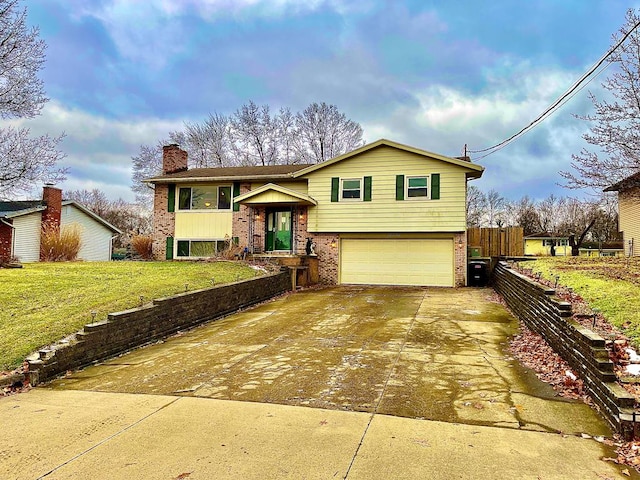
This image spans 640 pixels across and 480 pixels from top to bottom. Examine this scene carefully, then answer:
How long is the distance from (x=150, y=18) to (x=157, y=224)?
8767 millimetres

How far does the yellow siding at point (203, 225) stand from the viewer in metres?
18.8

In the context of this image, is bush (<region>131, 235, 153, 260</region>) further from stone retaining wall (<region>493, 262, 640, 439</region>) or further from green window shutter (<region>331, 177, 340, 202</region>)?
stone retaining wall (<region>493, 262, 640, 439</region>)

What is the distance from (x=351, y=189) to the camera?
17.1 m

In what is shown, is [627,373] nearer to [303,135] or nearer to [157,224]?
[157,224]

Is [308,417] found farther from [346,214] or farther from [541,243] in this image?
[541,243]

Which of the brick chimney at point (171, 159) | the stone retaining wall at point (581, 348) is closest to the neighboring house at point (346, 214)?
the brick chimney at point (171, 159)

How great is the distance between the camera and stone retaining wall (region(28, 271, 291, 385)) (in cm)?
612

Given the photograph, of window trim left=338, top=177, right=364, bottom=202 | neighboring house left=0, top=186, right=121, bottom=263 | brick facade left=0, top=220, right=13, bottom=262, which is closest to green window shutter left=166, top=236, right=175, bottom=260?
neighboring house left=0, top=186, right=121, bottom=263

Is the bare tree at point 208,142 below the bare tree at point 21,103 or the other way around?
the other way around

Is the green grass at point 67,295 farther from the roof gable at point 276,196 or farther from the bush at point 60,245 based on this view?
the bush at point 60,245

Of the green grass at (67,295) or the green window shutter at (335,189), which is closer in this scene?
the green grass at (67,295)

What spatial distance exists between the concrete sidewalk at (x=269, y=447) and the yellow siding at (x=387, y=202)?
41.3 feet

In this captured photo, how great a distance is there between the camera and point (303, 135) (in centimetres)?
3659

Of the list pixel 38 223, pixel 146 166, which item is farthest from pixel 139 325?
pixel 146 166
